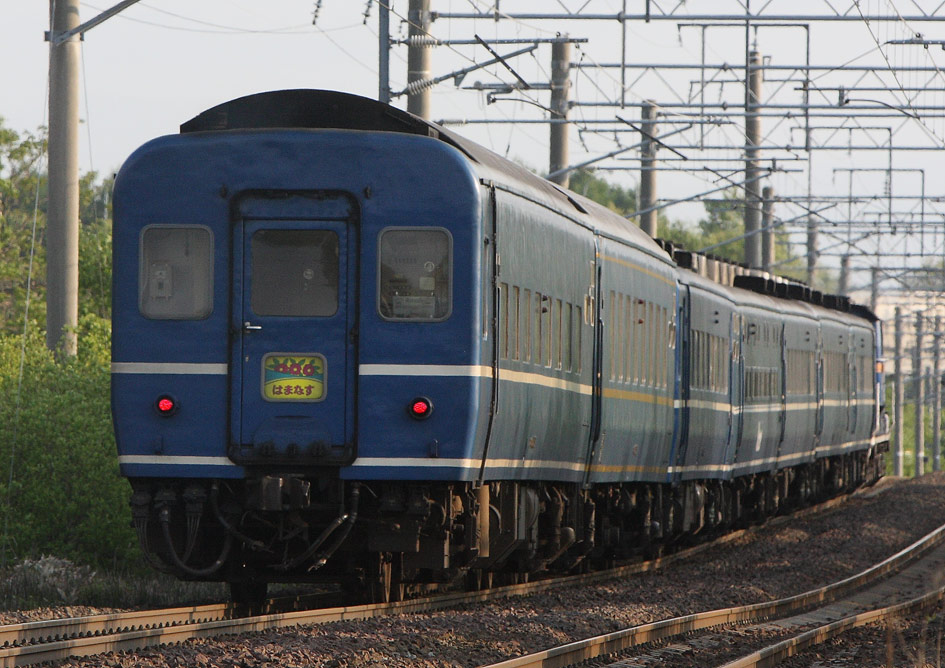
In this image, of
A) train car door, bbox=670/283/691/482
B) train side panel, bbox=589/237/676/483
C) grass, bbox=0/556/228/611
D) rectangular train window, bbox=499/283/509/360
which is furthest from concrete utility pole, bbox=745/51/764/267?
rectangular train window, bbox=499/283/509/360

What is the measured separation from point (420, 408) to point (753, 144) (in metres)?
24.4

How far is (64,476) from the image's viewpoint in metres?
17.6

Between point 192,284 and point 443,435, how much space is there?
1.90m

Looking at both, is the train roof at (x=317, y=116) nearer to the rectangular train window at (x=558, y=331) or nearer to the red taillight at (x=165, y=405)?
the rectangular train window at (x=558, y=331)

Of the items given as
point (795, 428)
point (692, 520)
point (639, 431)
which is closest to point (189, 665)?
point (639, 431)

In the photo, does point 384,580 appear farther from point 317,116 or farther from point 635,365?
point 635,365

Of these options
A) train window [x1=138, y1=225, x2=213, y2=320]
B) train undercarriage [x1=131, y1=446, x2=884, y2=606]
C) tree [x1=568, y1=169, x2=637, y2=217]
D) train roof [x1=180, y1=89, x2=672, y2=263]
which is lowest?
train undercarriage [x1=131, y1=446, x2=884, y2=606]

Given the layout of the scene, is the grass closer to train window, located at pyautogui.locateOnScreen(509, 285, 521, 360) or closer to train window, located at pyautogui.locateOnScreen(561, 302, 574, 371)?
train window, located at pyautogui.locateOnScreen(509, 285, 521, 360)

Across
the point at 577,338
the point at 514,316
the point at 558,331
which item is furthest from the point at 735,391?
the point at 514,316

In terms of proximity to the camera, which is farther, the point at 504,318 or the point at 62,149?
the point at 62,149

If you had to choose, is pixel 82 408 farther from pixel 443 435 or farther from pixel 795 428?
pixel 795 428

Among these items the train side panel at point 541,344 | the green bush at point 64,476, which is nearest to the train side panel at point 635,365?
the train side panel at point 541,344

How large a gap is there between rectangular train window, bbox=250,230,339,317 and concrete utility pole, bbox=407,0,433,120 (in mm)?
7321

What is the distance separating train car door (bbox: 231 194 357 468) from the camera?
11.3 m
